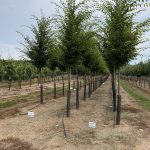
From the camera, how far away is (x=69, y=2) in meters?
20.6

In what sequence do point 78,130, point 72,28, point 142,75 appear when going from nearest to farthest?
point 78,130 → point 72,28 → point 142,75

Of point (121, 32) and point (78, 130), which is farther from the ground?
point (121, 32)

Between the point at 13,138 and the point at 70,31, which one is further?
the point at 70,31

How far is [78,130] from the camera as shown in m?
16.0

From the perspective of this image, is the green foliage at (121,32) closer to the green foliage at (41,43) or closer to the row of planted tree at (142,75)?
the green foliage at (41,43)

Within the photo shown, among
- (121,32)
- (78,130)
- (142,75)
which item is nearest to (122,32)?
(121,32)

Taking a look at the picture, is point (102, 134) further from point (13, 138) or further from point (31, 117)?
point (31, 117)

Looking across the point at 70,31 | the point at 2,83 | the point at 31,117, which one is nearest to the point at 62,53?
the point at 70,31

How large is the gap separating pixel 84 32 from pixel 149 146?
978 centimetres

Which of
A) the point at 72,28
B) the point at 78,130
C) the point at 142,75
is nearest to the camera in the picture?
the point at 78,130

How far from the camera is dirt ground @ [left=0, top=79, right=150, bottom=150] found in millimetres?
13555

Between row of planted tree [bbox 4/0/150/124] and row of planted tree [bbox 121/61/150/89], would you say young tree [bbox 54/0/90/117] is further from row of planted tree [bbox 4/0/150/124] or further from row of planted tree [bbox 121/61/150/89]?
row of planted tree [bbox 121/61/150/89]

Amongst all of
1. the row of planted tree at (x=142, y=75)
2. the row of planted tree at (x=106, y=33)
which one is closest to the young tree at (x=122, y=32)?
the row of planted tree at (x=106, y=33)

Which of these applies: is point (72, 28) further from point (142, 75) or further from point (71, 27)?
point (142, 75)
